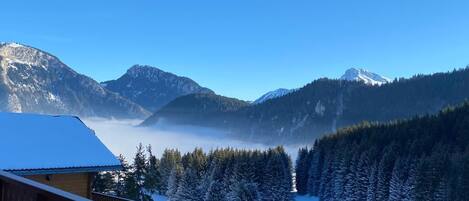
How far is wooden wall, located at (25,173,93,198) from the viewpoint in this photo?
12.7 meters

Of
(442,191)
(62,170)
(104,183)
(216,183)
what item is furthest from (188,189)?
(62,170)

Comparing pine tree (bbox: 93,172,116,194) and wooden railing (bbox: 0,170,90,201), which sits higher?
wooden railing (bbox: 0,170,90,201)

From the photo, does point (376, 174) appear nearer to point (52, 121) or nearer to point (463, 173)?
point (463, 173)

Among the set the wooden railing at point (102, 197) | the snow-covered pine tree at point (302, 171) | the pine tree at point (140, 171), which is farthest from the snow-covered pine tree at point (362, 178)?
the wooden railing at point (102, 197)

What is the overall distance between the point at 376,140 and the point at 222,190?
35.2 m

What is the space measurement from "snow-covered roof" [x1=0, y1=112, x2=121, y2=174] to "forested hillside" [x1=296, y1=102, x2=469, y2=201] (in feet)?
199

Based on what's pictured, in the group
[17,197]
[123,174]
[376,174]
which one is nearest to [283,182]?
[376,174]

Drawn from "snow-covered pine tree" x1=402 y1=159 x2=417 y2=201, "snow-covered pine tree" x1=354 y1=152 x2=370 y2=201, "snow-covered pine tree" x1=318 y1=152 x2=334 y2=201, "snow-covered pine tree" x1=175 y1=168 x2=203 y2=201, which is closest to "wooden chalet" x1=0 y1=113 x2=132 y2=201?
"snow-covered pine tree" x1=402 y1=159 x2=417 y2=201

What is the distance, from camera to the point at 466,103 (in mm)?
119625

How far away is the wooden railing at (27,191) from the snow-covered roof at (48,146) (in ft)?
24.2

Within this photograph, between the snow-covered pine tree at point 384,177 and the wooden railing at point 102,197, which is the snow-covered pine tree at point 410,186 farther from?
the wooden railing at point 102,197

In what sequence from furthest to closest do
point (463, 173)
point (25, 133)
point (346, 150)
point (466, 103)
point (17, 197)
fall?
1. point (466, 103)
2. point (346, 150)
3. point (463, 173)
4. point (25, 133)
5. point (17, 197)

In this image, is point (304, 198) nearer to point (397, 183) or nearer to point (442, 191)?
point (397, 183)

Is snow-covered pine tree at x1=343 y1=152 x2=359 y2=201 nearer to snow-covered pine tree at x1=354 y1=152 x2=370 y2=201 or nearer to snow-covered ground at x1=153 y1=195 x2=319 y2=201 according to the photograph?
snow-covered pine tree at x1=354 y1=152 x2=370 y2=201
